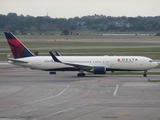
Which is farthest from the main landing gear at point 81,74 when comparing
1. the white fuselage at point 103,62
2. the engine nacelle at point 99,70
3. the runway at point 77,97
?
the engine nacelle at point 99,70

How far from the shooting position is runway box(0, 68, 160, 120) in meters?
33.7

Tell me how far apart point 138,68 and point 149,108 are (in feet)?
84.4

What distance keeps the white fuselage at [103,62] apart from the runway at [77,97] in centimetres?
112

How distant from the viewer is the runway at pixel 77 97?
3369 centimetres

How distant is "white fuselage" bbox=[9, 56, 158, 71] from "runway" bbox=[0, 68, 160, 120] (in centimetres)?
112

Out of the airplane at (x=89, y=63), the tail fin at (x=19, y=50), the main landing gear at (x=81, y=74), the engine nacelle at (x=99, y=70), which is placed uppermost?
the tail fin at (x=19, y=50)

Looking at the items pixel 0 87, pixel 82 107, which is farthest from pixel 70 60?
pixel 82 107

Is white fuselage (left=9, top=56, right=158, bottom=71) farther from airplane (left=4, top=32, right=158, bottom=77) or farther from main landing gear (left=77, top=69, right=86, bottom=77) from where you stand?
main landing gear (left=77, top=69, right=86, bottom=77)

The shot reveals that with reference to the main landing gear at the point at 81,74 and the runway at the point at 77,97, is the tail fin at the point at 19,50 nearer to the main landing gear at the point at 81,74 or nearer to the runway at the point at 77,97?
the runway at the point at 77,97

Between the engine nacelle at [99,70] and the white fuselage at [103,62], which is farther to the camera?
the white fuselage at [103,62]

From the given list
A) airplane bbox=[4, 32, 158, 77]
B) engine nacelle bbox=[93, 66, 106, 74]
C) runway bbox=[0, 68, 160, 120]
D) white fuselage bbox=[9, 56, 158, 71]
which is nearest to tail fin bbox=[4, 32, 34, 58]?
airplane bbox=[4, 32, 158, 77]

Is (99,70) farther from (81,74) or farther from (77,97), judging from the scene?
(77,97)

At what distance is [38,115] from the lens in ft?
109

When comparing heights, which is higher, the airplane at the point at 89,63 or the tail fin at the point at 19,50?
the tail fin at the point at 19,50
